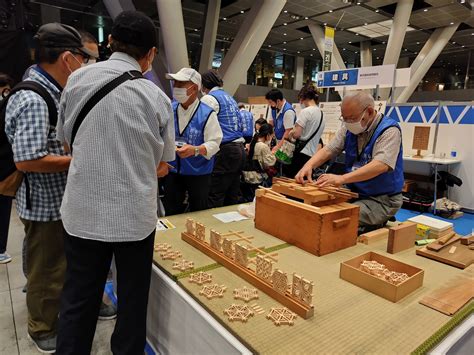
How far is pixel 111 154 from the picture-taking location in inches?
44.5

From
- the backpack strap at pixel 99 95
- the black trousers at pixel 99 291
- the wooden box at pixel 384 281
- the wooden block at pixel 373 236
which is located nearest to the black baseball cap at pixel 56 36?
the backpack strap at pixel 99 95

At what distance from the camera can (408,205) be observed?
5086 mm

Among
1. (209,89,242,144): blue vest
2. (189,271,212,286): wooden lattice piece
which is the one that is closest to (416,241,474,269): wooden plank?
(189,271,212,286): wooden lattice piece

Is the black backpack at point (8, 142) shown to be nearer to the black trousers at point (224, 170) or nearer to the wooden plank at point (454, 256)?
the black trousers at point (224, 170)

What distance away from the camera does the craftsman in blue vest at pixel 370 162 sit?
2061 millimetres

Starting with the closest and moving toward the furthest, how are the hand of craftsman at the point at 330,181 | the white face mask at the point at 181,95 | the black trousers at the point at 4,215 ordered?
the hand of craftsman at the point at 330,181 → the white face mask at the point at 181,95 → the black trousers at the point at 4,215

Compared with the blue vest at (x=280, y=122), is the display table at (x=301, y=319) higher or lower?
lower

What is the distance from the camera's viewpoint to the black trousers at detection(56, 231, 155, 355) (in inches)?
48.9

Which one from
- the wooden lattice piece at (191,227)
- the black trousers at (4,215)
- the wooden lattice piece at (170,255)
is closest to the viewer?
the wooden lattice piece at (170,255)

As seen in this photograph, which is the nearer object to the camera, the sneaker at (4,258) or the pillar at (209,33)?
the sneaker at (4,258)

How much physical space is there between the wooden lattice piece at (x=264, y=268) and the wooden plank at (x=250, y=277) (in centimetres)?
2

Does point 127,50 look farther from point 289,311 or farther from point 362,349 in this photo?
point 362,349

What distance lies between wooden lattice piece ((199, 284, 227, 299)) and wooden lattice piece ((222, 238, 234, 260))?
26 cm

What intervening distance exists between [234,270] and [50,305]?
985 mm
